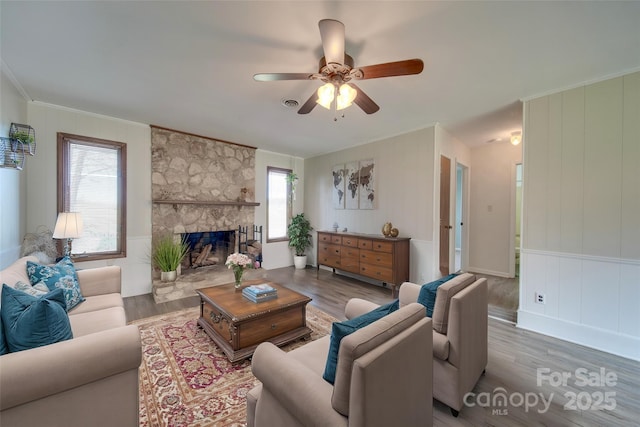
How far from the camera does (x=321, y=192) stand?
18.8 ft

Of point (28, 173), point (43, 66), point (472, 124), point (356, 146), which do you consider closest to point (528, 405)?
point (472, 124)

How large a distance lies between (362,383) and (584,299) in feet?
10.4

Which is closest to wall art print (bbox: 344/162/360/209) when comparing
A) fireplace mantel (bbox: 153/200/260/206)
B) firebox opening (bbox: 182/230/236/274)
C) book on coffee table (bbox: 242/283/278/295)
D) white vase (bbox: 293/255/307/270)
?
white vase (bbox: 293/255/307/270)

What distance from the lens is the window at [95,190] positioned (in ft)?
11.0

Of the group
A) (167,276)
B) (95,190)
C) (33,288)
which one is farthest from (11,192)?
(167,276)

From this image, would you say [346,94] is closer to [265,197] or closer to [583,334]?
[583,334]

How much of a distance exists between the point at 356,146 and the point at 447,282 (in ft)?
12.3

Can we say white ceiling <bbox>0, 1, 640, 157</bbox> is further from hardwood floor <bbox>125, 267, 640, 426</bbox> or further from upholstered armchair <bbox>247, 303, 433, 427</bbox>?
hardwood floor <bbox>125, 267, 640, 426</bbox>

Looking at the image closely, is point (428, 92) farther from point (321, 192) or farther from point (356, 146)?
point (321, 192)

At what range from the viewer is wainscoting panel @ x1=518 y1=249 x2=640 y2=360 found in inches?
92.4

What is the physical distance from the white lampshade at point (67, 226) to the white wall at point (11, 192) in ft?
1.14

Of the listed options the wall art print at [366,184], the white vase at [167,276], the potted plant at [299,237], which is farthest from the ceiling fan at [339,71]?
the potted plant at [299,237]

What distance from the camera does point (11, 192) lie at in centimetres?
258

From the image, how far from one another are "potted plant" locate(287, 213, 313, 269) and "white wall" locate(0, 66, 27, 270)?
13.3 ft
